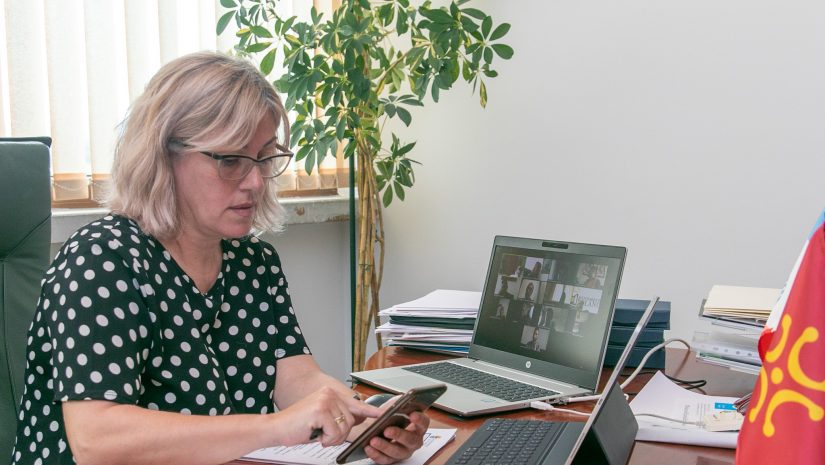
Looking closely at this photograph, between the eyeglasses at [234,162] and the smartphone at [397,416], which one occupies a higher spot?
the eyeglasses at [234,162]

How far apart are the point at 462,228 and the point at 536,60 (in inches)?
23.5

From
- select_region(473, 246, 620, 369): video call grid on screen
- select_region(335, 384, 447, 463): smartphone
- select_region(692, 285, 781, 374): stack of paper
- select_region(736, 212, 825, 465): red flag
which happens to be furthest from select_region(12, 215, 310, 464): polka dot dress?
select_region(736, 212, 825, 465): red flag

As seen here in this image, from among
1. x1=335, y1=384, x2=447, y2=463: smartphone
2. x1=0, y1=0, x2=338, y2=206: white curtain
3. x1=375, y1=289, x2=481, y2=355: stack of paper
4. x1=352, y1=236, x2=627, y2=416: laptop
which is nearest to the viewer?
x1=335, y1=384, x2=447, y2=463: smartphone

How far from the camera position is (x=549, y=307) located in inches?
58.0

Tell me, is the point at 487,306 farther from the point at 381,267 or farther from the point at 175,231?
the point at 381,267

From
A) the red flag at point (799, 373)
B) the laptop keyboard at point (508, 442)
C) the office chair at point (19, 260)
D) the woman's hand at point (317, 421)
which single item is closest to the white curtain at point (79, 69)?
the office chair at point (19, 260)

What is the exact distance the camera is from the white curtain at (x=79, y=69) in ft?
6.18

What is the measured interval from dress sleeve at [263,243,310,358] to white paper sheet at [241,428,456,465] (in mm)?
342

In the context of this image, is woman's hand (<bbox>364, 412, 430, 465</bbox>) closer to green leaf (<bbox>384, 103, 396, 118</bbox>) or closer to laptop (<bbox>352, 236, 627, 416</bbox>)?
laptop (<bbox>352, 236, 627, 416</bbox>)

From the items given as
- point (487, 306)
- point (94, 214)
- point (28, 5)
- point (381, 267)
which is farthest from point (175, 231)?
point (381, 267)

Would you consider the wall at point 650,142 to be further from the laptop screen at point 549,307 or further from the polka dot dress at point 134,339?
the polka dot dress at point 134,339

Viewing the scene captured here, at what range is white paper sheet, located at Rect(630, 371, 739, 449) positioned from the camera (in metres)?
1.08

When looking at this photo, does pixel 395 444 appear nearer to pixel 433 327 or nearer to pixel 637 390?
pixel 637 390

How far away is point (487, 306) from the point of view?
1.59m
